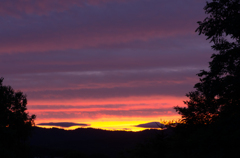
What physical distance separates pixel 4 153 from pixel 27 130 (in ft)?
65.1

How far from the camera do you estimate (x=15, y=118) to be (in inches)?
1966

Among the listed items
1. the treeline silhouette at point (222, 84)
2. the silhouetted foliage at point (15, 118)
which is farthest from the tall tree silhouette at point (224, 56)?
the silhouetted foliage at point (15, 118)

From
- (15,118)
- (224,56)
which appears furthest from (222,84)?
(15,118)

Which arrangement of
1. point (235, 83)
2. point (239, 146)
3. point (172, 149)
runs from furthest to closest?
point (172, 149) < point (235, 83) < point (239, 146)

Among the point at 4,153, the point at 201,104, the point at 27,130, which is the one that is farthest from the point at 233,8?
the point at 27,130

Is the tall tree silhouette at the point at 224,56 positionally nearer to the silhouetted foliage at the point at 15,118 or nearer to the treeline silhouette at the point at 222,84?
the treeline silhouette at the point at 222,84

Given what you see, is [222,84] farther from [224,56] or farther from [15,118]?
[15,118]

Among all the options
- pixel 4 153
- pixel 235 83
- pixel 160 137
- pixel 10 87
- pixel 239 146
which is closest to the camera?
pixel 239 146

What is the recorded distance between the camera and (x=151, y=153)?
41281 mm

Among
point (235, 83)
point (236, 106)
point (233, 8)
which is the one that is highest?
point (233, 8)

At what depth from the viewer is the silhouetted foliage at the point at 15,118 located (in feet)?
155

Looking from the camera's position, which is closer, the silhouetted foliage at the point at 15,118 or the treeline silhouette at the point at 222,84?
the treeline silhouette at the point at 222,84

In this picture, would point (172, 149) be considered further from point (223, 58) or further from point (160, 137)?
point (223, 58)

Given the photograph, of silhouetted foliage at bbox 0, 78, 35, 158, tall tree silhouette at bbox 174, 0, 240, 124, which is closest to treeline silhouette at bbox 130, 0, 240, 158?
tall tree silhouette at bbox 174, 0, 240, 124
